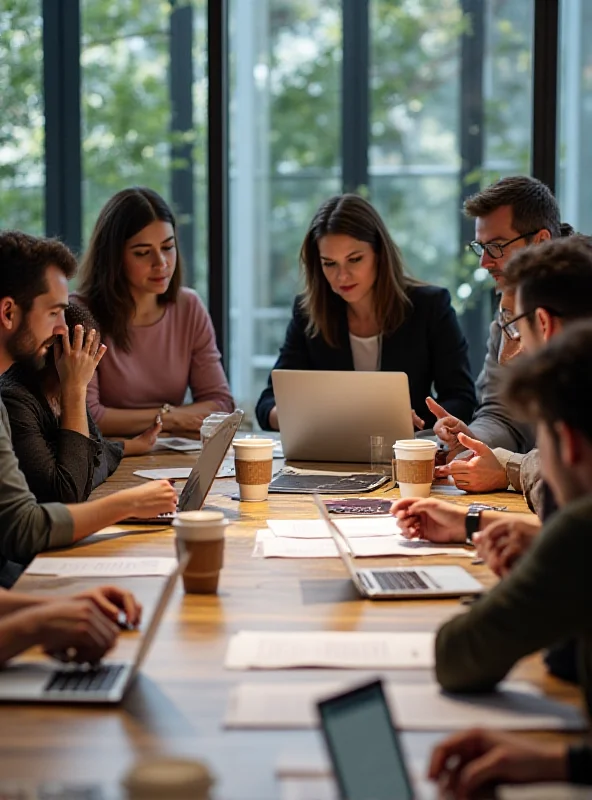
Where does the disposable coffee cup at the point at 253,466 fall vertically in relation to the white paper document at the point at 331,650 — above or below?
above

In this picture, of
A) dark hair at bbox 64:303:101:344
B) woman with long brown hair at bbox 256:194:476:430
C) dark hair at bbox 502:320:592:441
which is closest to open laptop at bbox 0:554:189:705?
dark hair at bbox 502:320:592:441

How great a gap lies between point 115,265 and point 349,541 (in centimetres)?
186

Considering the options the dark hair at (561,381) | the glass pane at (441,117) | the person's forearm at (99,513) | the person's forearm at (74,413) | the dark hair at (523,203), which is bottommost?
the person's forearm at (99,513)

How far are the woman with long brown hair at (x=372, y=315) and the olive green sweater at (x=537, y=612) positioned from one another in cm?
218

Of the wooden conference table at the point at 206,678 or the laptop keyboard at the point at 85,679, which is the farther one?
the laptop keyboard at the point at 85,679

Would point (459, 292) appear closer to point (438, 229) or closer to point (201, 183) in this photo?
point (438, 229)

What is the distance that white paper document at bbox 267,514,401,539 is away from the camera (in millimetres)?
2266

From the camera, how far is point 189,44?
4.58 meters

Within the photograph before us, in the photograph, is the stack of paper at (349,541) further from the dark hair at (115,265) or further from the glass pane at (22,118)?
the glass pane at (22,118)

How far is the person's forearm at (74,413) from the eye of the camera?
2.64m

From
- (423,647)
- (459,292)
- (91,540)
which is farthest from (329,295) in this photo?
(423,647)

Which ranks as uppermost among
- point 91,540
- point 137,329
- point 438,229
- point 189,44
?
point 189,44

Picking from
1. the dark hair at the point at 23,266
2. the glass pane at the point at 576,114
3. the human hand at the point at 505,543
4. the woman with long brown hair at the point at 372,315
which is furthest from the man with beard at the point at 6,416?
the glass pane at the point at 576,114

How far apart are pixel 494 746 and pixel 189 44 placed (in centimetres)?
395
